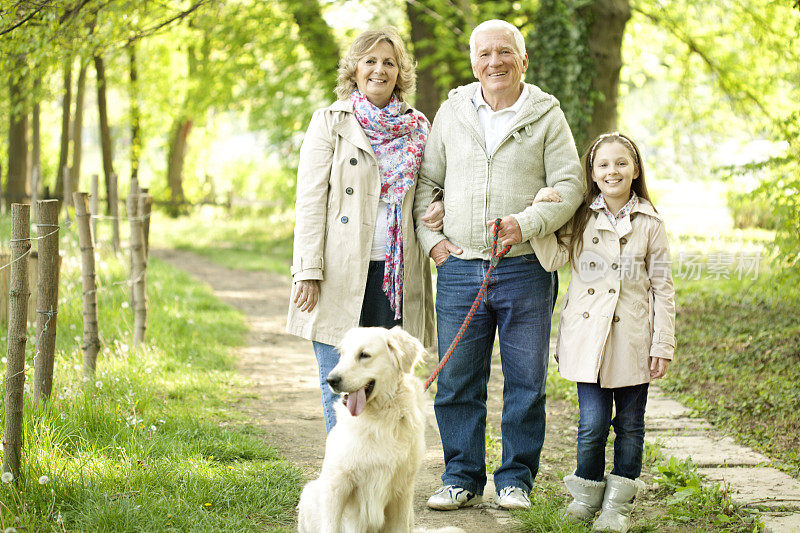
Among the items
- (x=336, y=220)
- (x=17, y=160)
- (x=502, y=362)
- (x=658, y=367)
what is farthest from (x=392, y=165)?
(x=17, y=160)

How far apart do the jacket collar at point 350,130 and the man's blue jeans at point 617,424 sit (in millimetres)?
1547

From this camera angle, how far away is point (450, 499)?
12.3ft

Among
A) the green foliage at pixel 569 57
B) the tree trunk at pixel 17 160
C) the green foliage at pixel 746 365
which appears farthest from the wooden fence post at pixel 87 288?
the tree trunk at pixel 17 160

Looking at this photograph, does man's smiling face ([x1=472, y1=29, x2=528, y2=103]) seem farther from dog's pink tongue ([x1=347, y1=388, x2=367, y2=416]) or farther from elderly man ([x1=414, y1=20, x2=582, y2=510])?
dog's pink tongue ([x1=347, y1=388, x2=367, y2=416])

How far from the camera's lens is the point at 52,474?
3.44 m

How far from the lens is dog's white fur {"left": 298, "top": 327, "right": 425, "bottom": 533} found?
2.98 meters

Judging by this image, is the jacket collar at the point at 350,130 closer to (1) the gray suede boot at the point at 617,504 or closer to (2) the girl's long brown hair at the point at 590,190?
(2) the girl's long brown hair at the point at 590,190

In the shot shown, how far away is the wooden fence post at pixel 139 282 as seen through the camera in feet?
21.0

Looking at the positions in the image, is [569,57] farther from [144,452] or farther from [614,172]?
[144,452]

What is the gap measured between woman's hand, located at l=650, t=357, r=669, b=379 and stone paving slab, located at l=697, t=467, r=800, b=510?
2.92ft

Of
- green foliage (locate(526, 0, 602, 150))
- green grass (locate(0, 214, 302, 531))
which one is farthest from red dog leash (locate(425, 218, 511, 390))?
green foliage (locate(526, 0, 602, 150))

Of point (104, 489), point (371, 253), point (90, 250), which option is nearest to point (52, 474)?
point (104, 489)

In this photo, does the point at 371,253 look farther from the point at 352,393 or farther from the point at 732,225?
the point at 732,225

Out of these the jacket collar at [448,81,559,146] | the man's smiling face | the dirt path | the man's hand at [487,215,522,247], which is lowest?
the dirt path
